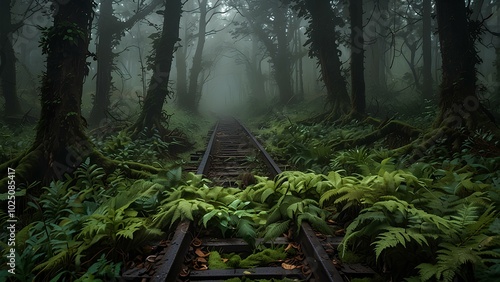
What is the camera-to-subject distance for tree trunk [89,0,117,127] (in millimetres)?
13578

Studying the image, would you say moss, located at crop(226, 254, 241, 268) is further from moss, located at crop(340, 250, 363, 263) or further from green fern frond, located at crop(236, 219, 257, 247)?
moss, located at crop(340, 250, 363, 263)

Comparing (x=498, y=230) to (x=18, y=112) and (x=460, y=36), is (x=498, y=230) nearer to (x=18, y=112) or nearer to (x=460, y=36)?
(x=460, y=36)

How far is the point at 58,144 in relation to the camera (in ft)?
16.6

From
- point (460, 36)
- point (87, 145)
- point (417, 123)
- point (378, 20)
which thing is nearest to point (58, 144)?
point (87, 145)

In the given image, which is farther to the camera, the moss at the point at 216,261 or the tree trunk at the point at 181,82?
the tree trunk at the point at 181,82

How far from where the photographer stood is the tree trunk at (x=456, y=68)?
236 inches

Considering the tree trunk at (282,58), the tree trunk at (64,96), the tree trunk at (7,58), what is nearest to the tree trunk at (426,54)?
the tree trunk at (282,58)

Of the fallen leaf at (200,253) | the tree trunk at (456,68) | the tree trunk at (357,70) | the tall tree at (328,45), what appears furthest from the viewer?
the tall tree at (328,45)

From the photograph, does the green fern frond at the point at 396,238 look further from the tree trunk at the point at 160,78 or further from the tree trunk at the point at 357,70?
the tree trunk at the point at 357,70

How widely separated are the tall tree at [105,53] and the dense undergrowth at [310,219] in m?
9.69

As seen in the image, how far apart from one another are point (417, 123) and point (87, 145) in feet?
31.3

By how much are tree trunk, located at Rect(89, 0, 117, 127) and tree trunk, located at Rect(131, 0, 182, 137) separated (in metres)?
3.95

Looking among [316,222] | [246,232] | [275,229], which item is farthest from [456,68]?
[246,232]

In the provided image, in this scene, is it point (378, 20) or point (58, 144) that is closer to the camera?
point (58, 144)
